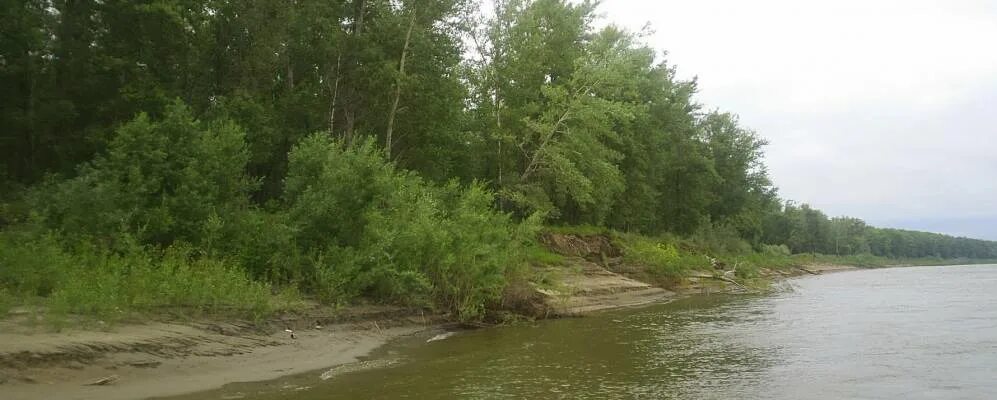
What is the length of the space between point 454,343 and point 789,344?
8.55m

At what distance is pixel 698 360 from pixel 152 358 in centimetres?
1094

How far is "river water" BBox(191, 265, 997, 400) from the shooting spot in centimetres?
1117

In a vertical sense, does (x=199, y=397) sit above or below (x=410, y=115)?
below

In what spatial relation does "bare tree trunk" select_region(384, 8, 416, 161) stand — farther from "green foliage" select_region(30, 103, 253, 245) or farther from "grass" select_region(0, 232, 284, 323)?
"grass" select_region(0, 232, 284, 323)

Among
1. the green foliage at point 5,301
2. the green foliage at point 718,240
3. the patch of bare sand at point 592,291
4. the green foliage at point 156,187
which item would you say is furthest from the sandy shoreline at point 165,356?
the green foliage at point 718,240

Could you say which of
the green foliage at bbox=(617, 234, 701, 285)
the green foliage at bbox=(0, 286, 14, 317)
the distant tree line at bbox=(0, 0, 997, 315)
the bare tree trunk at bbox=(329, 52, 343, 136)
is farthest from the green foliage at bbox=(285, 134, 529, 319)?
the green foliage at bbox=(617, 234, 701, 285)

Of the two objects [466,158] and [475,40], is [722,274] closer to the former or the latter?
[466,158]

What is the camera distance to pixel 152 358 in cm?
1142

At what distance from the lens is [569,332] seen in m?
19.1

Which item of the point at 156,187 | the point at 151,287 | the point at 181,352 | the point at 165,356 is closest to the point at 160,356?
the point at 165,356

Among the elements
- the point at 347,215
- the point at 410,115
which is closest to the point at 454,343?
the point at 347,215

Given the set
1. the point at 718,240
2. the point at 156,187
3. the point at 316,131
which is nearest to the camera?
the point at 156,187

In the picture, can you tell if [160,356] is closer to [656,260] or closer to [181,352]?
[181,352]

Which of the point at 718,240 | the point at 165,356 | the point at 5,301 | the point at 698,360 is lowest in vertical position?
the point at 698,360
